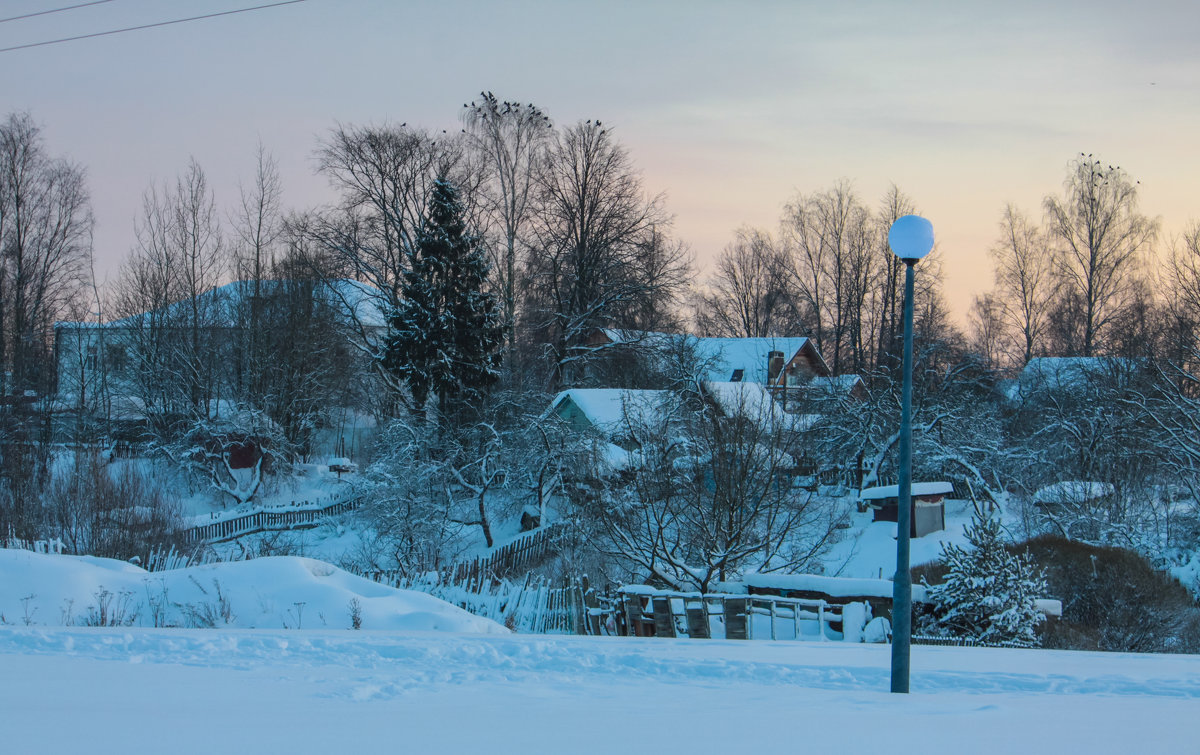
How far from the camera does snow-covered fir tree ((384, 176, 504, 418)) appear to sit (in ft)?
104

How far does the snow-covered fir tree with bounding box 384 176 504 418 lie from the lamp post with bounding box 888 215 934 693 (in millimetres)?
24727

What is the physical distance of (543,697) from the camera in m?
6.46

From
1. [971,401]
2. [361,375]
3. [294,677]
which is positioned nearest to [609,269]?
[361,375]

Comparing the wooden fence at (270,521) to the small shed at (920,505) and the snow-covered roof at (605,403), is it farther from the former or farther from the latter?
the small shed at (920,505)

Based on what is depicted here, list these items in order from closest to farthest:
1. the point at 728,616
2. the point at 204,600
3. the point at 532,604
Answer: the point at 204,600, the point at 728,616, the point at 532,604

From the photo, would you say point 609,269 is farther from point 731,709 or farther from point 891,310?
point 731,709

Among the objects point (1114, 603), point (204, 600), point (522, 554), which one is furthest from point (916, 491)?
point (204, 600)

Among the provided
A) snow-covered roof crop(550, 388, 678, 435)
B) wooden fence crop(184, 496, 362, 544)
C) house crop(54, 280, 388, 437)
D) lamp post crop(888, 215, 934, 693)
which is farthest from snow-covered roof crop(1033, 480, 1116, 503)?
house crop(54, 280, 388, 437)

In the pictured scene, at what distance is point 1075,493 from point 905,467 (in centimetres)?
1643

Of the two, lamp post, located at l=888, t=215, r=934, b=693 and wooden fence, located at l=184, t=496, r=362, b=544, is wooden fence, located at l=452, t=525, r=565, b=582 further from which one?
lamp post, located at l=888, t=215, r=934, b=693

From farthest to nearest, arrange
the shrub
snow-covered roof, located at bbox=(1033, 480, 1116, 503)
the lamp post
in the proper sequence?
snow-covered roof, located at bbox=(1033, 480, 1116, 503) → the shrub → the lamp post

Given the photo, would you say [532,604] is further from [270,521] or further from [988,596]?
[270,521]

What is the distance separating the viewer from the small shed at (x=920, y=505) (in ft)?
69.1

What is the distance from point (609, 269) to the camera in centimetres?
3906
